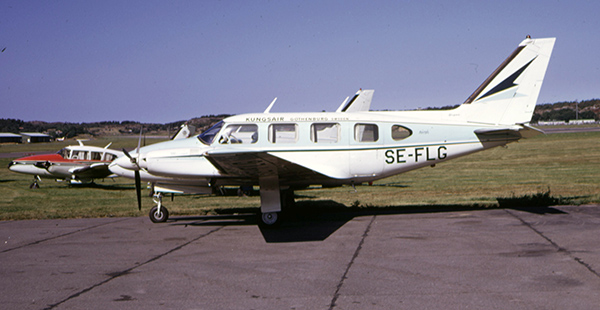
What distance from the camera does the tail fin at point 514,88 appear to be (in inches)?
487

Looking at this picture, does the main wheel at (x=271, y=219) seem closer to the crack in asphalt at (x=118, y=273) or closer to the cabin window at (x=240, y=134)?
the crack in asphalt at (x=118, y=273)

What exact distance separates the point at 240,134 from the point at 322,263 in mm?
5054

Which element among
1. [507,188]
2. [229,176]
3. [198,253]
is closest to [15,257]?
[198,253]

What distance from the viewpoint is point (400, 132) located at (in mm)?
12477

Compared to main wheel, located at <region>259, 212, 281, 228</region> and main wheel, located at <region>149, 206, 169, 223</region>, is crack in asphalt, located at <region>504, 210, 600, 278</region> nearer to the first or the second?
main wheel, located at <region>259, 212, 281, 228</region>

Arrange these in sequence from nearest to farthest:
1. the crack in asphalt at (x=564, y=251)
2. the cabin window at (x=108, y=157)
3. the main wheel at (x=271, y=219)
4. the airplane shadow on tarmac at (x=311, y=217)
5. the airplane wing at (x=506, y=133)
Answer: the crack in asphalt at (x=564, y=251) → the airplane shadow on tarmac at (x=311, y=217) → the main wheel at (x=271, y=219) → the airplane wing at (x=506, y=133) → the cabin window at (x=108, y=157)

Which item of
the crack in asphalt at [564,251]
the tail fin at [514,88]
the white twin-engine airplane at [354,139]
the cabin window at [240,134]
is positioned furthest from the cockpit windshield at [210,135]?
the crack in asphalt at [564,251]

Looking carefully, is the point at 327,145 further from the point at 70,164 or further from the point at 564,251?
the point at 70,164

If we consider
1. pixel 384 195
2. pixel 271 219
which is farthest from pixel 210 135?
pixel 384 195

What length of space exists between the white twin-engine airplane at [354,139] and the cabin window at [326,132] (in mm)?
25

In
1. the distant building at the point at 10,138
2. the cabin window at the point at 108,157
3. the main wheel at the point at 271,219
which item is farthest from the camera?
the distant building at the point at 10,138

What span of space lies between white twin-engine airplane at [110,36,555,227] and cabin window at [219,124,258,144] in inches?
1.0

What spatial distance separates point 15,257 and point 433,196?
40.7 feet

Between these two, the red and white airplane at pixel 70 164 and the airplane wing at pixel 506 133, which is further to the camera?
the red and white airplane at pixel 70 164
